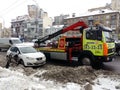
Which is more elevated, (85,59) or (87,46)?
(87,46)

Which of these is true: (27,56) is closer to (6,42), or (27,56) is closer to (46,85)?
(46,85)

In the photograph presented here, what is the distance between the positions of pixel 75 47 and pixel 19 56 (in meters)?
4.15

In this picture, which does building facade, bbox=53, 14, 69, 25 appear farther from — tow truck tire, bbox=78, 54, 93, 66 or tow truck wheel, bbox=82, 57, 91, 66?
tow truck wheel, bbox=82, 57, 91, 66

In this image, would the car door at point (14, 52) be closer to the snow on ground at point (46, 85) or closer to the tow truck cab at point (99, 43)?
the tow truck cab at point (99, 43)

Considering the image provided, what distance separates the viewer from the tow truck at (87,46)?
40.6 ft

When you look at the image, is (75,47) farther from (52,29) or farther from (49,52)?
(52,29)

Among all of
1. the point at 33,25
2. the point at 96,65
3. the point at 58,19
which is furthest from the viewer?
the point at 58,19

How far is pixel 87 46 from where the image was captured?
13.1 meters

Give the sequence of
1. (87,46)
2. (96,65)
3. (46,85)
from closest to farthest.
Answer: (46,85) → (87,46) → (96,65)

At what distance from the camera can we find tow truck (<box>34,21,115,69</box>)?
40.6 ft

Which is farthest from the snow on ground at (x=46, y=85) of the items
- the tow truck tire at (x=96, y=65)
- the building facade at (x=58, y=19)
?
the building facade at (x=58, y=19)

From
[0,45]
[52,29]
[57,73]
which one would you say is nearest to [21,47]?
[57,73]

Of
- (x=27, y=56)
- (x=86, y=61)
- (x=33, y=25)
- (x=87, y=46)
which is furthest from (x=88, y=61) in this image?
(x=33, y=25)

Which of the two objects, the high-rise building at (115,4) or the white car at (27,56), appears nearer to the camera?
the white car at (27,56)
